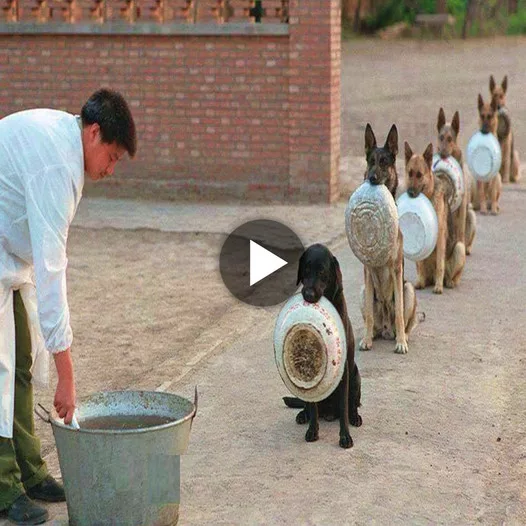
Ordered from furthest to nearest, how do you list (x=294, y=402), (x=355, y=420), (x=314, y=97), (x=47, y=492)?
1. (x=314, y=97)
2. (x=294, y=402)
3. (x=355, y=420)
4. (x=47, y=492)

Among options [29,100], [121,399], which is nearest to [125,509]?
[121,399]

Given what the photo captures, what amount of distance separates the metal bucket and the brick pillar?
30.0ft

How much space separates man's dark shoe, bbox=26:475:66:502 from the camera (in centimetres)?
578

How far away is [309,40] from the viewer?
14.1 metres

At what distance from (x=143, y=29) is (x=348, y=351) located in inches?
354

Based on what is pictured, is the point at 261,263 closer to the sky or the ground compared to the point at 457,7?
closer to the sky

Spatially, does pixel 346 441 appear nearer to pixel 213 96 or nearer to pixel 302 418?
pixel 302 418

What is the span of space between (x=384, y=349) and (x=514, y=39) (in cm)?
3343

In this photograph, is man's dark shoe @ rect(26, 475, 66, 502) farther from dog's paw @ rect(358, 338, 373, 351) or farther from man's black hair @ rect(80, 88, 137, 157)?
dog's paw @ rect(358, 338, 373, 351)

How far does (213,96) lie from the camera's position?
48.0 feet

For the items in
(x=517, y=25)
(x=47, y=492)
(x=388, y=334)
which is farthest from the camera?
(x=517, y=25)

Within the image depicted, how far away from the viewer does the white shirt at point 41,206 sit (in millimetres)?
4922

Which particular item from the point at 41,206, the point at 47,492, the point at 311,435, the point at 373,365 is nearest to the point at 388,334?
the point at 373,365
